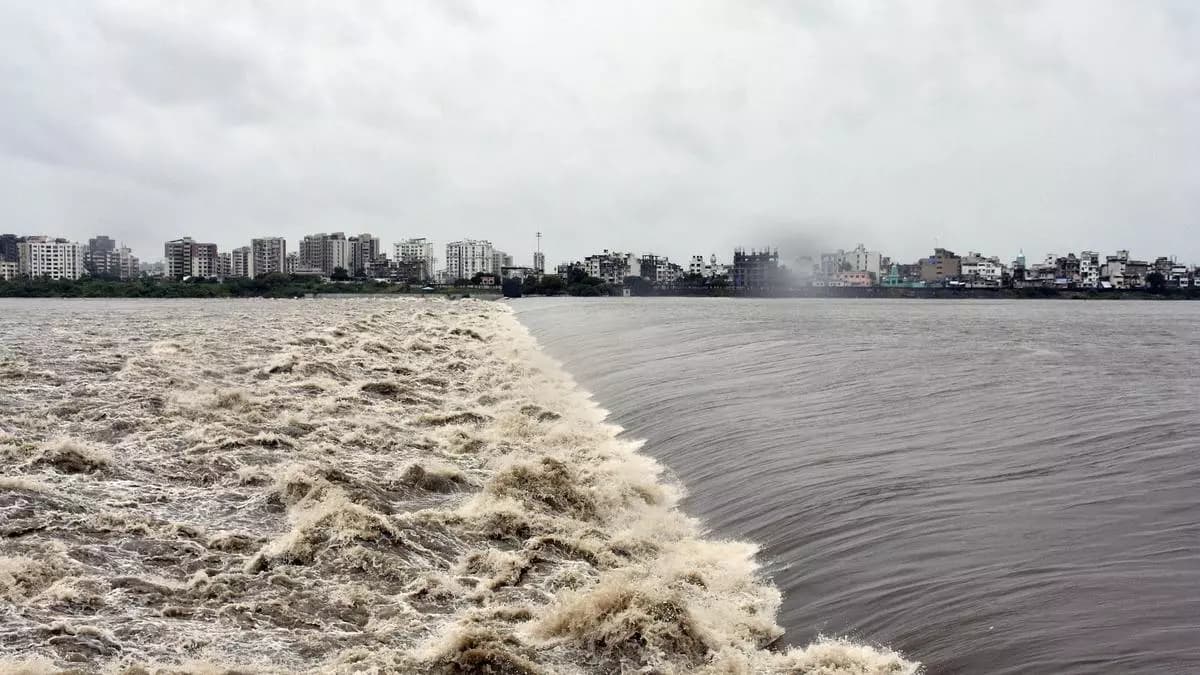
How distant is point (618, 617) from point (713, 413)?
12.1 metres

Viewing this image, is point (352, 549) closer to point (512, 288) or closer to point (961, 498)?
point (961, 498)

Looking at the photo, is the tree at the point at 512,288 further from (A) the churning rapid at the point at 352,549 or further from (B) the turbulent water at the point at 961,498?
(A) the churning rapid at the point at 352,549

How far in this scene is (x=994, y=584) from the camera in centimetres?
906

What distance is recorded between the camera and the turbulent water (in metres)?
8.12

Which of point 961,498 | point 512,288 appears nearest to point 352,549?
point 961,498

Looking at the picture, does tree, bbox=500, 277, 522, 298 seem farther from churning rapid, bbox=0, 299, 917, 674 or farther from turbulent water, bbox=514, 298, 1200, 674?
churning rapid, bbox=0, 299, 917, 674

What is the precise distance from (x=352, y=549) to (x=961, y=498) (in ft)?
26.0

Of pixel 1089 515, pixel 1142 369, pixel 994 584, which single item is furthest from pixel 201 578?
pixel 1142 369

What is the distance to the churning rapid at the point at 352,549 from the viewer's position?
25.4 ft

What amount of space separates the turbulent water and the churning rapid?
84 centimetres

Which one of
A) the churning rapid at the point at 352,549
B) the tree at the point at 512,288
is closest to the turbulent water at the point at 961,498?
the churning rapid at the point at 352,549

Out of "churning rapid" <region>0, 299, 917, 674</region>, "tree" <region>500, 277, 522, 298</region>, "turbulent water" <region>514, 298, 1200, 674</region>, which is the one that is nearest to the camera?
"churning rapid" <region>0, 299, 917, 674</region>

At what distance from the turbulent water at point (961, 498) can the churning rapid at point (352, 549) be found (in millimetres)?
836

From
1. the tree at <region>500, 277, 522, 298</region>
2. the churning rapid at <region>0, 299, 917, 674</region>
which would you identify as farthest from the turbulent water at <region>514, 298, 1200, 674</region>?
the tree at <region>500, 277, 522, 298</region>
